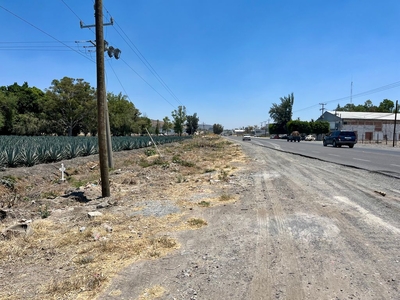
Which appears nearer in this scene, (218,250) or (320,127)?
(218,250)

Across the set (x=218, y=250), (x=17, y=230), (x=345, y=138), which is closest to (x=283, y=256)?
(x=218, y=250)

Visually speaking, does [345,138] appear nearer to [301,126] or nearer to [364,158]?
[364,158]

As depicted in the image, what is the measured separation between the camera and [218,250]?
4270 mm

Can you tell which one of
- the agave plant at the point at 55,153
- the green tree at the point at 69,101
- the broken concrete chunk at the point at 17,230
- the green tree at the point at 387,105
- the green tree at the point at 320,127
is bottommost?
the broken concrete chunk at the point at 17,230

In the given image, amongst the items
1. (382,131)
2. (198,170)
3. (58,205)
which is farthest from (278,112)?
(58,205)

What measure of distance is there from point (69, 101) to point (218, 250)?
49.1m

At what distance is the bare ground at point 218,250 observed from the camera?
3.23 metres

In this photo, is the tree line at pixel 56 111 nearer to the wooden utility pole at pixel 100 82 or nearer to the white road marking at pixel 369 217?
the wooden utility pole at pixel 100 82

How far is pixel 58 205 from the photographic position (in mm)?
7461

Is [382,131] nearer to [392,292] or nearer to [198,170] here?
[198,170]

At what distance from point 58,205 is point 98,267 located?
4.34 metres

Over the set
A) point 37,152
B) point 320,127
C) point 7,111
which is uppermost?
point 7,111

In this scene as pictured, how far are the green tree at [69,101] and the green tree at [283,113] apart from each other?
84209 mm

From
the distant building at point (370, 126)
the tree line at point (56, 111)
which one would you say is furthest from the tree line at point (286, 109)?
the tree line at point (56, 111)
